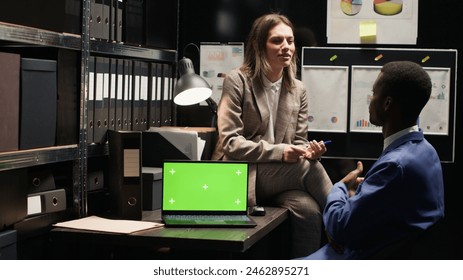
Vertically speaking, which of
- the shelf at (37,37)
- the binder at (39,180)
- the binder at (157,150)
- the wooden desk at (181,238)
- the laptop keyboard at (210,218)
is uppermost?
the shelf at (37,37)

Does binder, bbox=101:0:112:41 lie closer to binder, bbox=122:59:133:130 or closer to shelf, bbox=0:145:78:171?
binder, bbox=122:59:133:130

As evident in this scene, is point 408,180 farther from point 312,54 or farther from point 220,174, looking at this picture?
point 312,54

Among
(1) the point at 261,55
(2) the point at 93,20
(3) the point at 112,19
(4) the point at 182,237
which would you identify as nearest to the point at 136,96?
(3) the point at 112,19

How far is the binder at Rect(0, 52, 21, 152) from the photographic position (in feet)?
7.48

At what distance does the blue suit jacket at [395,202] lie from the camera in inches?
74.8

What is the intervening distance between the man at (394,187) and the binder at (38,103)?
3.64ft

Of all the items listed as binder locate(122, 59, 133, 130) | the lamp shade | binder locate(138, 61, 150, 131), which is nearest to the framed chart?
the lamp shade

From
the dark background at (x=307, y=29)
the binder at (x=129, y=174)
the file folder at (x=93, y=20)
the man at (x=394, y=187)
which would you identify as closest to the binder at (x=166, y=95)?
the dark background at (x=307, y=29)

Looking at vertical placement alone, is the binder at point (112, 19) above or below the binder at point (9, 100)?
above

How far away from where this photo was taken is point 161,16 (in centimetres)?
353

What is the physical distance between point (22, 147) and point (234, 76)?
1087 millimetres

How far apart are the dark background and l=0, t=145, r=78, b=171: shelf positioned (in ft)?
3.93

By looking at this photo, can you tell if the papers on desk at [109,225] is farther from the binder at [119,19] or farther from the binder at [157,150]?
the binder at [119,19]
